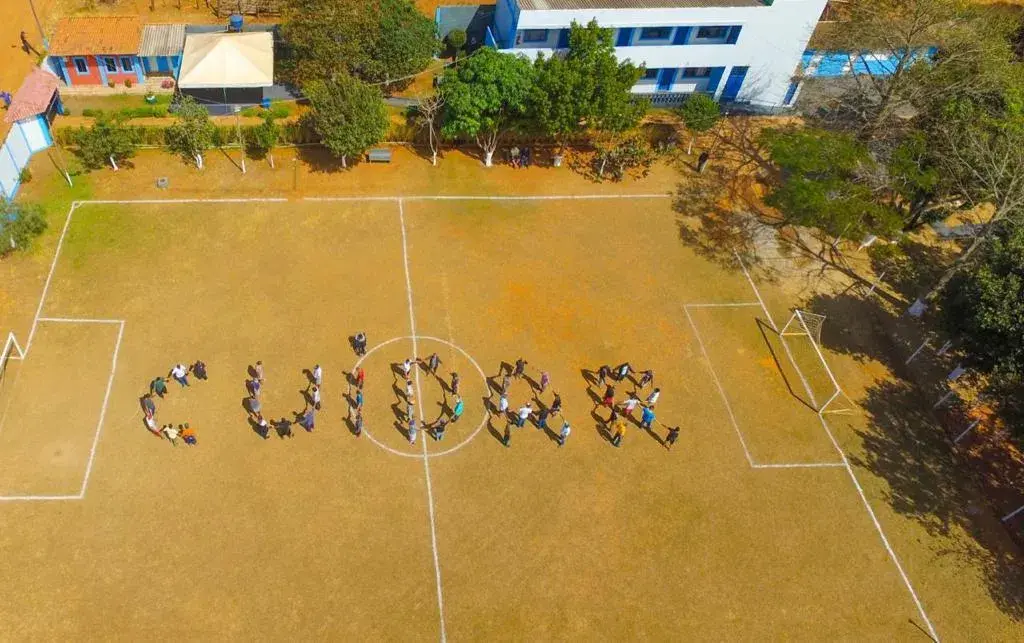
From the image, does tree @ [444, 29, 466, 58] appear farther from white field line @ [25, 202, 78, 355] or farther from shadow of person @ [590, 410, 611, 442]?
shadow of person @ [590, 410, 611, 442]

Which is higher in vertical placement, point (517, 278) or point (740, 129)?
point (740, 129)

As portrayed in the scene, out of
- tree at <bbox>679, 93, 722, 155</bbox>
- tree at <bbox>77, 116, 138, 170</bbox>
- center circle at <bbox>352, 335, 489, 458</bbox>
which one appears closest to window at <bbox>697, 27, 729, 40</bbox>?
tree at <bbox>679, 93, 722, 155</bbox>

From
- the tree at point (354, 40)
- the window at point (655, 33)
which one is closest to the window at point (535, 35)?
the window at point (655, 33)

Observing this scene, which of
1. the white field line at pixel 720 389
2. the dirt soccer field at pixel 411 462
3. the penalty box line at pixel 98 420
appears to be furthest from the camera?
the white field line at pixel 720 389

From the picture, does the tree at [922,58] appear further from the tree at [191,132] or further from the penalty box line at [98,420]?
the penalty box line at [98,420]

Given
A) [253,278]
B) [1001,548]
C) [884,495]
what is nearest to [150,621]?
[253,278]

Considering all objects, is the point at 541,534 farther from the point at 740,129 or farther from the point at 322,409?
the point at 740,129
